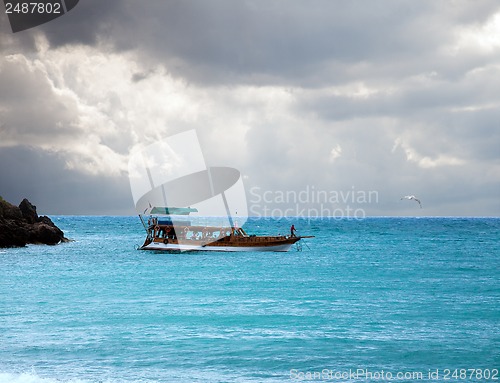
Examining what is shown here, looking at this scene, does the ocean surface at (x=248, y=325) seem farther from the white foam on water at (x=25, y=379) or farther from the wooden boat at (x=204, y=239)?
the wooden boat at (x=204, y=239)

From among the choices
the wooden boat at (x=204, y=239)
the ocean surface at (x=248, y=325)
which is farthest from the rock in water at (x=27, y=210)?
the ocean surface at (x=248, y=325)

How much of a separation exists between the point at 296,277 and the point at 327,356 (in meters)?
25.3

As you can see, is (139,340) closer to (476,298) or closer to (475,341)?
(475,341)

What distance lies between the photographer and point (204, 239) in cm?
7119

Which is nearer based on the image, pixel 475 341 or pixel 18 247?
pixel 475 341

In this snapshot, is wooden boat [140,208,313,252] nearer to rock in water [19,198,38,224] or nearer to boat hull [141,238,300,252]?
boat hull [141,238,300,252]

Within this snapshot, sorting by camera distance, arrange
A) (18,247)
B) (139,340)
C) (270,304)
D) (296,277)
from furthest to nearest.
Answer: (18,247), (296,277), (270,304), (139,340)

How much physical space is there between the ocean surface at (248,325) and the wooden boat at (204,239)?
18.0 meters

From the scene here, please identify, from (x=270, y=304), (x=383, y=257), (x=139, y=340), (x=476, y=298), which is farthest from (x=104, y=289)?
(x=383, y=257)

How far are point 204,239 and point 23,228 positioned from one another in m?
27.3

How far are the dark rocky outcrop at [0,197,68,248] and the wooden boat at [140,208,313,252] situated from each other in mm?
18252

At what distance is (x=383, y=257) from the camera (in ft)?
219

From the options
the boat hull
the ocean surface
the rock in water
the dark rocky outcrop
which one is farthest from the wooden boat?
the rock in water

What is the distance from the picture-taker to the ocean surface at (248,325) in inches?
751
